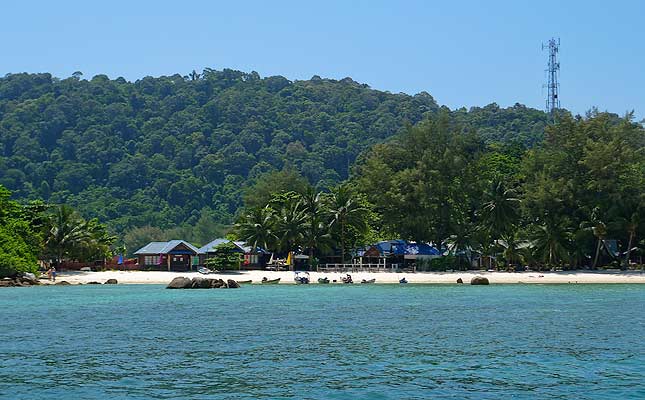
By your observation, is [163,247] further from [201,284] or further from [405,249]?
[405,249]

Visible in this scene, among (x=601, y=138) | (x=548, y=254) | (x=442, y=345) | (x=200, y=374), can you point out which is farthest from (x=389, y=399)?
(x=601, y=138)

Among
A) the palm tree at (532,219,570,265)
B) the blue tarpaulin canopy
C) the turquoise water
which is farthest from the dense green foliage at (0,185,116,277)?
the palm tree at (532,219,570,265)

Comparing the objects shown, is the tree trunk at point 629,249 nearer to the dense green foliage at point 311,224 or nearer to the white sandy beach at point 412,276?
the white sandy beach at point 412,276

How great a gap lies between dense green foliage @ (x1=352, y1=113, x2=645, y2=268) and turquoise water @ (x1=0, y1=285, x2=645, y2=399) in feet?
102

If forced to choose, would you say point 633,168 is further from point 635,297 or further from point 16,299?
point 16,299

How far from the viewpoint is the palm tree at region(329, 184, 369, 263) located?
89.6 meters

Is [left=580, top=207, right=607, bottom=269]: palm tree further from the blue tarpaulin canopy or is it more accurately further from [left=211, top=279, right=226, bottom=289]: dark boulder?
[left=211, top=279, right=226, bottom=289]: dark boulder

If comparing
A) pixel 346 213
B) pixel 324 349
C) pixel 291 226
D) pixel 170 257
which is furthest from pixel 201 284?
pixel 324 349

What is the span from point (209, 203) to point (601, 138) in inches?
4185

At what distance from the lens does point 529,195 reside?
85.6 m

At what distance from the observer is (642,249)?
8469cm

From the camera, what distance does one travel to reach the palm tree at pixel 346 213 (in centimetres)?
8962

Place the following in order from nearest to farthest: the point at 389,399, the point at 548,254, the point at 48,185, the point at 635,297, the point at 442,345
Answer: the point at 389,399 < the point at 442,345 < the point at 635,297 < the point at 548,254 < the point at 48,185

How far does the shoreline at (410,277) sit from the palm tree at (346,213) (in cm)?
567
